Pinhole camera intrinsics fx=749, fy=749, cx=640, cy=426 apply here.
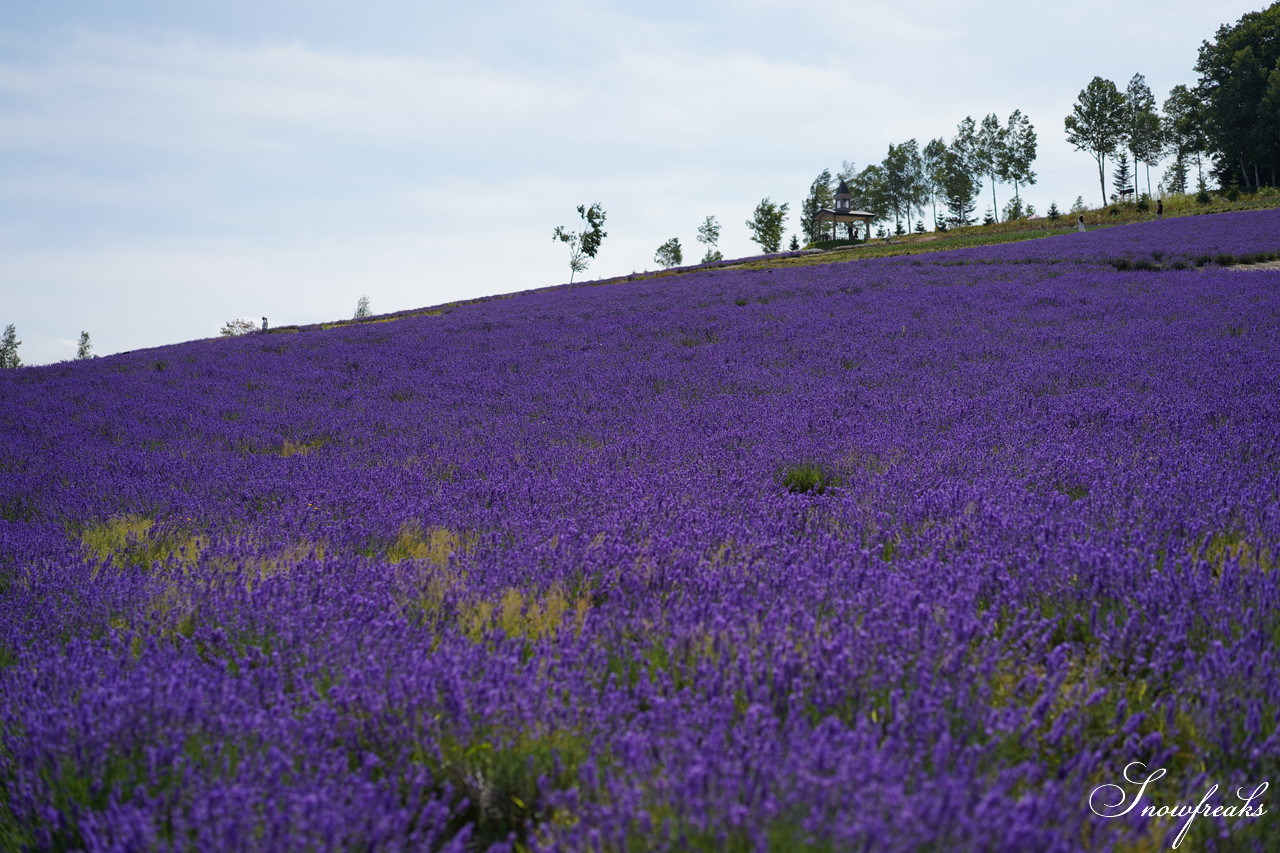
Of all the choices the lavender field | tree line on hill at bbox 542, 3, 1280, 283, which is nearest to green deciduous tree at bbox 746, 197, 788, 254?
tree line on hill at bbox 542, 3, 1280, 283

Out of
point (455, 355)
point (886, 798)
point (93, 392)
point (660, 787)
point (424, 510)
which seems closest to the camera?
point (886, 798)

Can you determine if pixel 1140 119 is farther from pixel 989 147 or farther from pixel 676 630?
pixel 676 630

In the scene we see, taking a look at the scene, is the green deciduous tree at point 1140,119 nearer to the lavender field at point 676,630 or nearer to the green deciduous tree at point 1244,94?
the green deciduous tree at point 1244,94

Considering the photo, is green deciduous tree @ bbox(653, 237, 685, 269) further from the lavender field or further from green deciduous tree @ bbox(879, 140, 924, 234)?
the lavender field

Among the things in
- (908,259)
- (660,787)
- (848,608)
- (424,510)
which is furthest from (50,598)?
(908,259)

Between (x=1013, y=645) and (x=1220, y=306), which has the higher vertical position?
(x=1220, y=306)

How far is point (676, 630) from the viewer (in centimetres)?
220

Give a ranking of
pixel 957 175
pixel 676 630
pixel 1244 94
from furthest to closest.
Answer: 1. pixel 957 175
2. pixel 1244 94
3. pixel 676 630

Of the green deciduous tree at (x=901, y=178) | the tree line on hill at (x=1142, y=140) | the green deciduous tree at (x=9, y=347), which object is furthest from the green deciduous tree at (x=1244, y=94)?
the green deciduous tree at (x=9, y=347)

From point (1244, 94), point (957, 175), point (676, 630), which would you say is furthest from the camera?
point (957, 175)

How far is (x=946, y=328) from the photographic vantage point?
30.4ft

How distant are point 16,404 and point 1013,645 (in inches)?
447

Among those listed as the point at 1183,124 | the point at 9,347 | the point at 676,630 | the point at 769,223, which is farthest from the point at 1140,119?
the point at 9,347

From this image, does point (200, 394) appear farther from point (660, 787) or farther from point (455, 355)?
point (660, 787)
